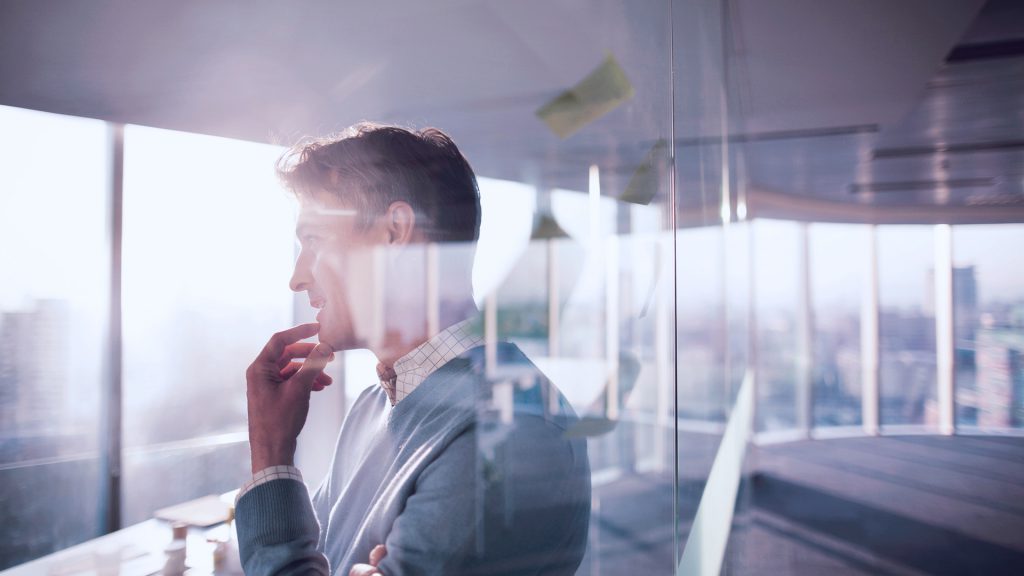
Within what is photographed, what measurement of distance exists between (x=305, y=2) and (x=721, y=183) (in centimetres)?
261

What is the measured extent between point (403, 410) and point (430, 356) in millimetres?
87

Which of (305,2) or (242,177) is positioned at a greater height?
(305,2)

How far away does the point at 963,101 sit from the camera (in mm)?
3730

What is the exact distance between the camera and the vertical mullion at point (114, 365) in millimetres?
667

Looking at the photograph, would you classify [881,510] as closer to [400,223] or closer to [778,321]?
[778,321]

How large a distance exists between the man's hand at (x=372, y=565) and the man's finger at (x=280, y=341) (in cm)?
27

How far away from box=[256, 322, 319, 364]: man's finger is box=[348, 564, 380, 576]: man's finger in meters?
0.28

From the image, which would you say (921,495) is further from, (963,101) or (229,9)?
(229,9)

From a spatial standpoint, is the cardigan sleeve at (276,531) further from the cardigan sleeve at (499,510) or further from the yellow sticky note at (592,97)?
the yellow sticky note at (592,97)

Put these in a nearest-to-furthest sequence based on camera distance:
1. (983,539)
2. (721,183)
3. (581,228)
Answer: (581,228), (721,183), (983,539)

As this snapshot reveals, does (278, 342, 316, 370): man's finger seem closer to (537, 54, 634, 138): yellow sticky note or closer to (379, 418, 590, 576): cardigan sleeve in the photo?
(379, 418, 590, 576): cardigan sleeve

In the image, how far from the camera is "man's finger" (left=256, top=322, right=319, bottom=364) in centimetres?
71

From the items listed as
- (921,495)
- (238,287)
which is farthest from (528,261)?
(921,495)

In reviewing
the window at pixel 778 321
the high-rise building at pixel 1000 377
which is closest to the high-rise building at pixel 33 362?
the window at pixel 778 321
